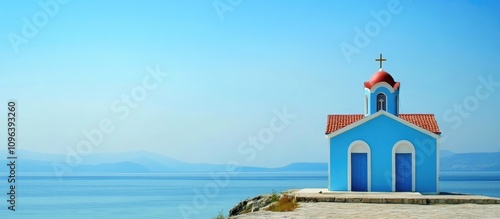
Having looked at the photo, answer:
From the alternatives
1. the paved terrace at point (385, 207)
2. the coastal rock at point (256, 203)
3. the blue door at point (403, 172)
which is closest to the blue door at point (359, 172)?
the blue door at point (403, 172)

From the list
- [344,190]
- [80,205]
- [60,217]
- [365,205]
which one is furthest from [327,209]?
[80,205]

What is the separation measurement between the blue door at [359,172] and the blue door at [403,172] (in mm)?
1294

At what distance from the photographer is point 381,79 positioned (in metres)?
29.8

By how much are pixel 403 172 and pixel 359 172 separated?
5.79ft

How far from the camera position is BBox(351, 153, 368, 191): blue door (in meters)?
28.1

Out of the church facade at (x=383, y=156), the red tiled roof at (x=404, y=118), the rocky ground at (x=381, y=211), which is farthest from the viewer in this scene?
the red tiled roof at (x=404, y=118)

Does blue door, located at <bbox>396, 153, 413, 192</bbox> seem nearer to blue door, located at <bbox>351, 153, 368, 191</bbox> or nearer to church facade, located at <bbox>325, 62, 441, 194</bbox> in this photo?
church facade, located at <bbox>325, 62, 441, 194</bbox>

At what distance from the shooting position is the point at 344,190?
92.1 ft

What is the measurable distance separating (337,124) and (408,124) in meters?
3.17

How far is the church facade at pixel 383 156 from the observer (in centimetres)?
2795

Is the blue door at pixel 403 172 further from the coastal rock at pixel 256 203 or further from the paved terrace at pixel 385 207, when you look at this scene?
the coastal rock at pixel 256 203

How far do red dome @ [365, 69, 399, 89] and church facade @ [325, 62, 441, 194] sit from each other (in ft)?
6.31

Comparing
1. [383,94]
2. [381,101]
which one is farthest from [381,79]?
[381,101]

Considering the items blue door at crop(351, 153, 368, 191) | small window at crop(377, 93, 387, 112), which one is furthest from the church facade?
small window at crop(377, 93, 387, 112)
